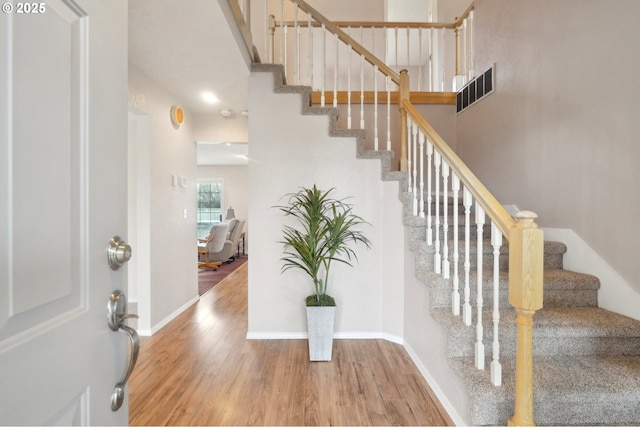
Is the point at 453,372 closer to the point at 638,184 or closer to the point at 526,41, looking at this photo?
the point at 638,184

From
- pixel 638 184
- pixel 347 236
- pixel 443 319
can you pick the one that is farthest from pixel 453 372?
pixel 638 184

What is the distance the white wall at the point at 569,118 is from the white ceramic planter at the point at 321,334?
6.10 feet

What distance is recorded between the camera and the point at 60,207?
0.50 meters

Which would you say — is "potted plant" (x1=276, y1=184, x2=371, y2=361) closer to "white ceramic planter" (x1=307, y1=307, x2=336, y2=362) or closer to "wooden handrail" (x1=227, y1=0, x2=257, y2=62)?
"white ceramic planter" (x1=307, y1=307, x2=336, y2=362)

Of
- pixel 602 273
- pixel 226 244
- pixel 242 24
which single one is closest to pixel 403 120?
pixel 242 24

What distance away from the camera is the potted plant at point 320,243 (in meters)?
2.40

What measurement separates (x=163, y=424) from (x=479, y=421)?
1.63 meters

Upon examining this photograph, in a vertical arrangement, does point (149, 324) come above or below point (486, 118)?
below

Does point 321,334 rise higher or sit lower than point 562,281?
lower

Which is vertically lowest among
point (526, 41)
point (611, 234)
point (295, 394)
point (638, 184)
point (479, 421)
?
point (295, 394)

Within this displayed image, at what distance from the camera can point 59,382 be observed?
1.59 ft

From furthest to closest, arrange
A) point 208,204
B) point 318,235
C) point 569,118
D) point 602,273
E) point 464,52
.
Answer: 1. point 208,204
2. point 464,52
3. point 318,235
4. point 569,118
5. point 602,273

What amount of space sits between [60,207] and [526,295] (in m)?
1.54

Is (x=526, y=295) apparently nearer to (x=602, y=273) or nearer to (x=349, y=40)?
(x=602, y=273)
